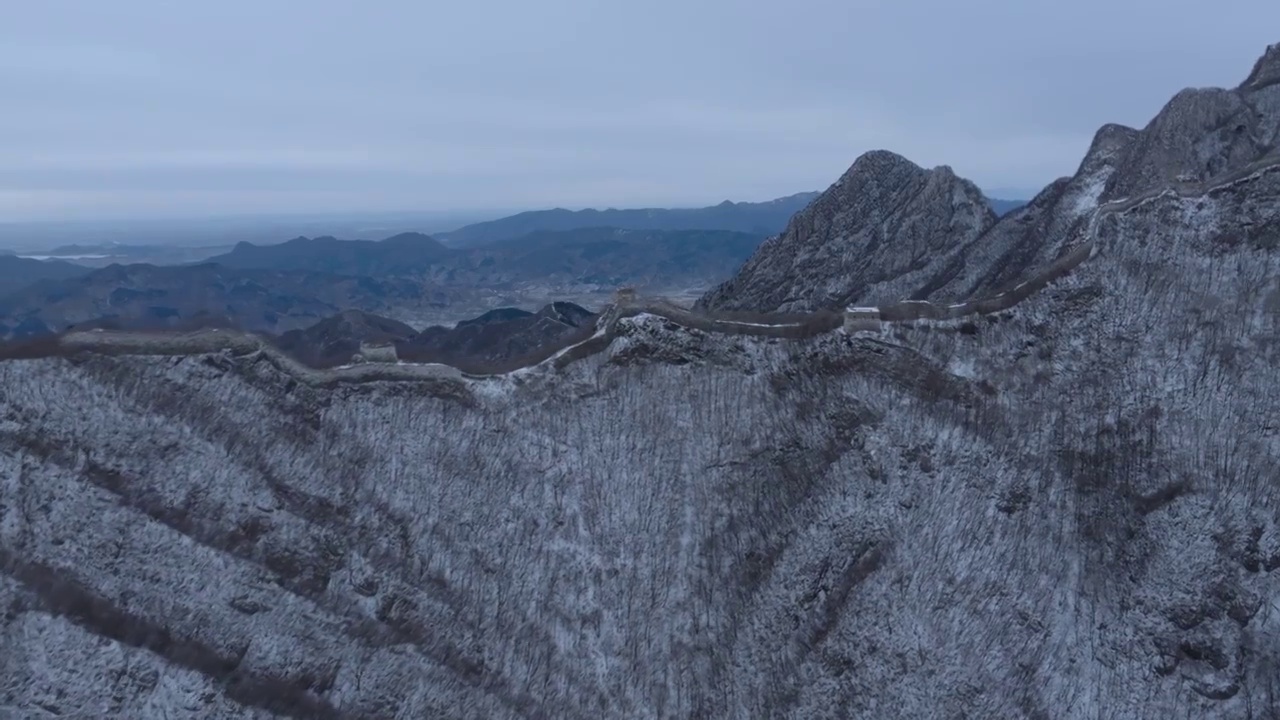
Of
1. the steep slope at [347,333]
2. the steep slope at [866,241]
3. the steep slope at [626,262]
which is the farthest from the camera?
the steep slope at [626,262]

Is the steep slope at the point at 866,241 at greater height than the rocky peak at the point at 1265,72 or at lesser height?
lesser

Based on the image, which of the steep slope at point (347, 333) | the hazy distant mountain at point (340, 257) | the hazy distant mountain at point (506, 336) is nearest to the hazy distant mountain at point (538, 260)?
the hazy distant mountain at point (340, 257)

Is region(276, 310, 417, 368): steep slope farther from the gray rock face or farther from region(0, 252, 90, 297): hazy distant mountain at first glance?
region(0, 252, 90, 297): hazy distant mountain

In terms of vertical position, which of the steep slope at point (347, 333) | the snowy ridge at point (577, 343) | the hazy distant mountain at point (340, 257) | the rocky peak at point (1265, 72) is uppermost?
the rocky peak at point (1265, 72)

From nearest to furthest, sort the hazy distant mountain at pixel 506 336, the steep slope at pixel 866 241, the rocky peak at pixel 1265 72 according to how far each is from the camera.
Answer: the rocky peak at pixel 1265 72 → the steep slope at pixel 866 241 → the hazy distant mountain at pixel 506 336

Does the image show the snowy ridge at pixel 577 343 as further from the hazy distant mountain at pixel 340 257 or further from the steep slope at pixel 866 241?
the hazy distant mountain at pixel 340 257

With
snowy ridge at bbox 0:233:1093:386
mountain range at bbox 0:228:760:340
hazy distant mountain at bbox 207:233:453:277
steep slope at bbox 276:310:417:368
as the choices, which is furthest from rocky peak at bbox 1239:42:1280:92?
hazy distant mountain at bbox 207:233:453:277
